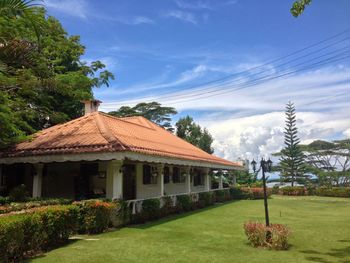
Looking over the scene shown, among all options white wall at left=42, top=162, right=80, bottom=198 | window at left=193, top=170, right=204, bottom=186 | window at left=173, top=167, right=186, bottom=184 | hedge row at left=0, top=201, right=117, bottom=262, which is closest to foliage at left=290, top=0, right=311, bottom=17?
hedge row at left=0, top=201, right=117, bottom=262

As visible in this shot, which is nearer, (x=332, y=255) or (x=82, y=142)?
(x=332, y=255)

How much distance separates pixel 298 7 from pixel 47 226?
24.3 ft

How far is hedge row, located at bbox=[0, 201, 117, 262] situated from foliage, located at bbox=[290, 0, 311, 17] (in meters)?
6.94

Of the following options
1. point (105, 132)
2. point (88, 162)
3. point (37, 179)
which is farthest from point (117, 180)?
point (37, 179)

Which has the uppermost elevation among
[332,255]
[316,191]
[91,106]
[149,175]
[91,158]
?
[91,106]

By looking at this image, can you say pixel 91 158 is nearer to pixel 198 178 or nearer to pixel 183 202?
pixel 183 202

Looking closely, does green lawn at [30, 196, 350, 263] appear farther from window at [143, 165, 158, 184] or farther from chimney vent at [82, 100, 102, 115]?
chimney vent at [82, 100, 102, 115]

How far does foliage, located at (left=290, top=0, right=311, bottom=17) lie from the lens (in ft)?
22.0

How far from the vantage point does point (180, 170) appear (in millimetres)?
23578

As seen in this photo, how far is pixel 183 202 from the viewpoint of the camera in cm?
1795

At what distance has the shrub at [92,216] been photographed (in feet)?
35.2

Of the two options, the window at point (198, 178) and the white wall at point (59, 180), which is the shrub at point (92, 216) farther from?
the window at point (198, 178)

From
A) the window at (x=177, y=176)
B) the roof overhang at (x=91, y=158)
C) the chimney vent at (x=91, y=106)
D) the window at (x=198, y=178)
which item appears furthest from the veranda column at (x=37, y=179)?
the window at (x=198, y=178)

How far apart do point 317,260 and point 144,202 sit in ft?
25.4
